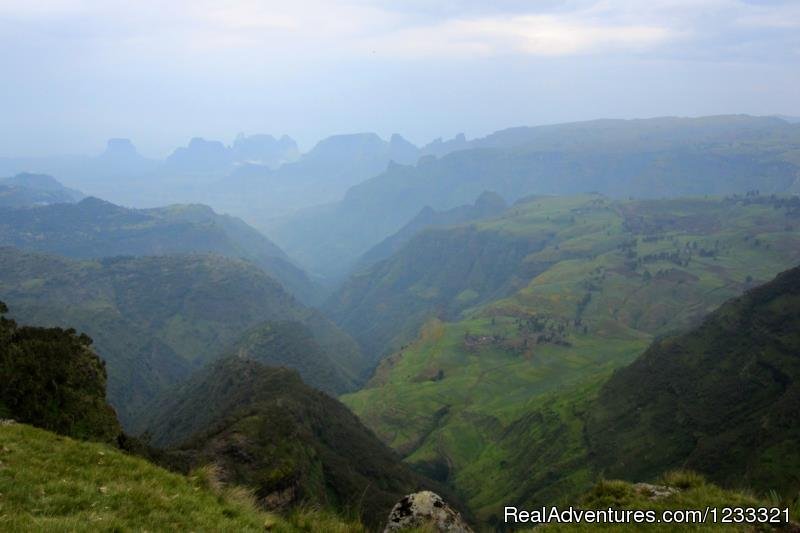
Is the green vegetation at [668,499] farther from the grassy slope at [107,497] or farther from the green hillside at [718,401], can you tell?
the green hillside at [718,401]

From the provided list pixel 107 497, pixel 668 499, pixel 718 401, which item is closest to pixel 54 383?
pixel 107 497

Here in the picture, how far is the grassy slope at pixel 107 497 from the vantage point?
10.6m

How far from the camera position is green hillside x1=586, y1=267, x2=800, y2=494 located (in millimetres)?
95312

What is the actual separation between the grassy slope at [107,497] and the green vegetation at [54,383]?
49.4ft

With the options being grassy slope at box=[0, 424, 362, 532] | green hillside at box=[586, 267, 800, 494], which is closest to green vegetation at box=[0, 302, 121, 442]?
grassy slope at box=[0, 424, 362, 532]

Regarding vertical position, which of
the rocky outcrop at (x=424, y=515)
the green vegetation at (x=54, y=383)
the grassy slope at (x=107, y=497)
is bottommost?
the green vegetation at (x=54, y=383)

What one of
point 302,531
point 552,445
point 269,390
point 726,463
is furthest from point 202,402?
point 302,531

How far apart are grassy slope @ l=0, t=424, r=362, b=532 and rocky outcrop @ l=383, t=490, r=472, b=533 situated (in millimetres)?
1462

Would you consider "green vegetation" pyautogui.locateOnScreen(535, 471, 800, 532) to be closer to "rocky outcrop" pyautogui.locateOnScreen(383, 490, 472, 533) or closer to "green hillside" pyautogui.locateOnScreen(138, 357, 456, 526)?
"rocky outcrop" pyautogui.locateOnScreen(383, 490, 472, 533)

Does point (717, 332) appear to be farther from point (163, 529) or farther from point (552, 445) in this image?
point (163, 529)

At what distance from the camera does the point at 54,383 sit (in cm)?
3222

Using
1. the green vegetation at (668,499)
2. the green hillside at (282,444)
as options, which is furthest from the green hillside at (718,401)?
the green vegetation at (668,499)

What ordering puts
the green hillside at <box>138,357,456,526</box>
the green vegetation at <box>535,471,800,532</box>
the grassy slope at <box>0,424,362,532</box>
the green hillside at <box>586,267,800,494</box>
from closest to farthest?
the grassy slope at <box>0,424,362,532</box>
the green vegetation at <box>535,471,800,532</box>
the green hillside at <box>138,357,456,526</box>
the green hillside at <box>586,267,800,494</box>

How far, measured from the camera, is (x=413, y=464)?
154250 mm
